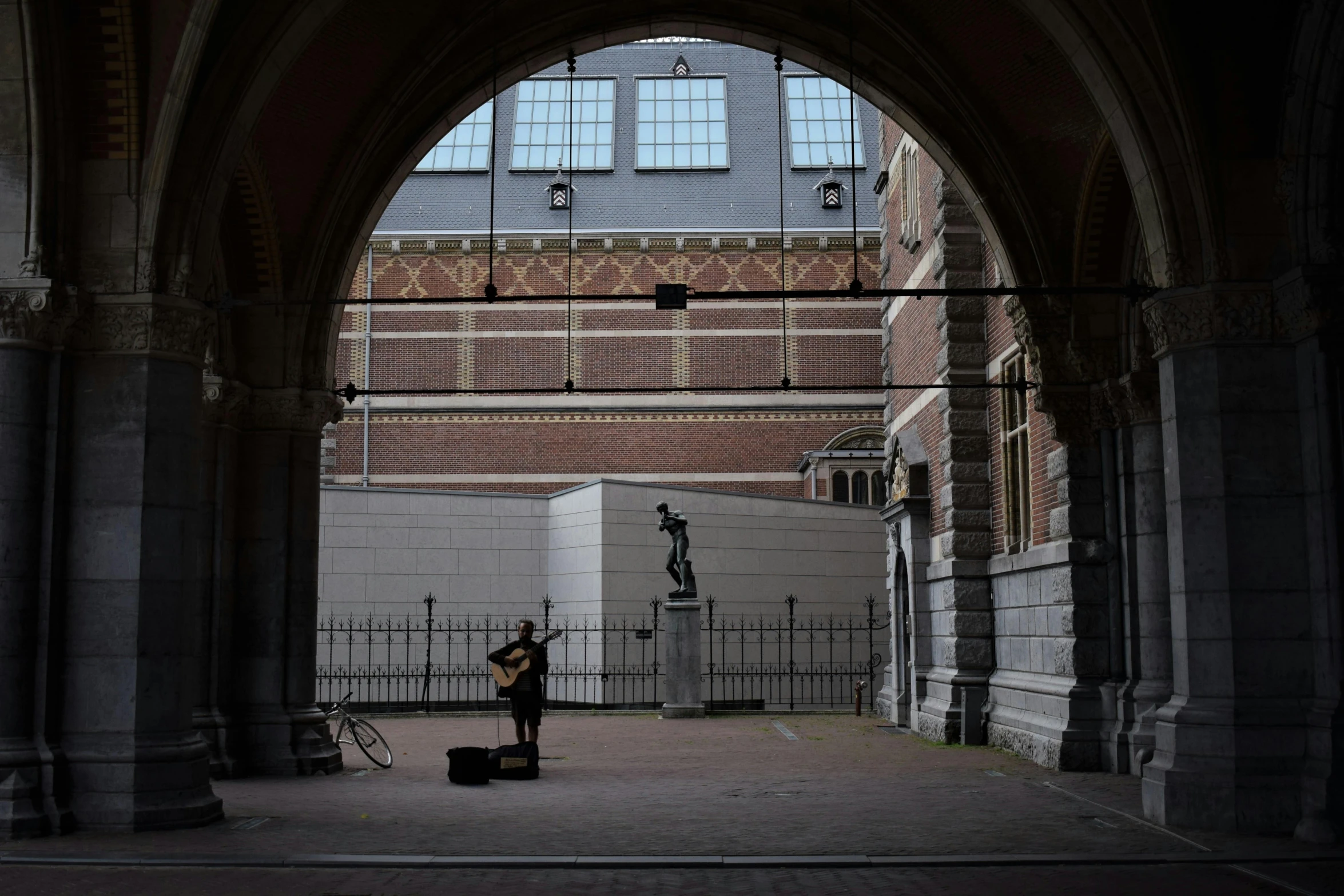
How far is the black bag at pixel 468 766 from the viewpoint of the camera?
13109 millimetres

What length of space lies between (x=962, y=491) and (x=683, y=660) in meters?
7.23

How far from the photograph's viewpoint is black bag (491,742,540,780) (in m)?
13.6

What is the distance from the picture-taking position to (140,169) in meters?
10.2

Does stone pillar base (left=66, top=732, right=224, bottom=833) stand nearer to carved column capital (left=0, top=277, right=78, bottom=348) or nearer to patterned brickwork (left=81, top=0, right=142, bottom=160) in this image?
carved column capital (left=0, top=277, right=78, bottom=348)

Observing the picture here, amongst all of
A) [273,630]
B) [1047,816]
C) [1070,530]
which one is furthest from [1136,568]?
[273,630]

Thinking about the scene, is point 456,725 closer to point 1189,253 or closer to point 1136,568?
point 1136,568

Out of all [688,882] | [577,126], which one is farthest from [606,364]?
[688,882]

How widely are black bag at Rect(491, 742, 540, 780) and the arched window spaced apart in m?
22.6

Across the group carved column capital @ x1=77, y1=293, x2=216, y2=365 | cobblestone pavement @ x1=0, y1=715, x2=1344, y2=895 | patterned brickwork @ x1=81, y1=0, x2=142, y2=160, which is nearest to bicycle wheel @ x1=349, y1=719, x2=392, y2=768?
cobblestone pavement @ x1=0, y1=715, x2=1344, y2=895

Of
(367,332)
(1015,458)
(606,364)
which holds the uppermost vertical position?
(367,332)

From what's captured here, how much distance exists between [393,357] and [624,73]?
1109 cm

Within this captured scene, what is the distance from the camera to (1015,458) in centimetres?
1677

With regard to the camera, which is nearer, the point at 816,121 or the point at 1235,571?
the point at 1235,571

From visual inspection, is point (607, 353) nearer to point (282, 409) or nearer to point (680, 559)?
point (680, 559)
